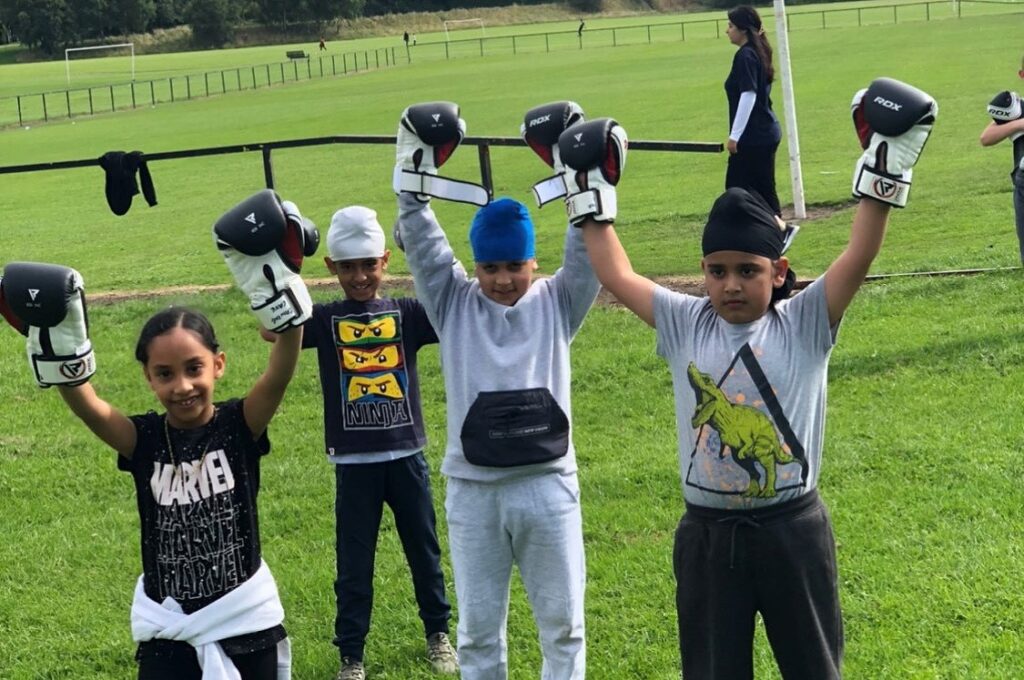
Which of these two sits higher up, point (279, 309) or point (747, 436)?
point (279, 309)

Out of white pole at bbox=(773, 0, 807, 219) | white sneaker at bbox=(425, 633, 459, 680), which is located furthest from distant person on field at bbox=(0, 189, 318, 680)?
white pole at bbox=(773, 0, 807, 219)

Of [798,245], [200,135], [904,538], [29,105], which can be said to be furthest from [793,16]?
[904,538]

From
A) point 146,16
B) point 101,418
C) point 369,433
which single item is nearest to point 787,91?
point 369,433

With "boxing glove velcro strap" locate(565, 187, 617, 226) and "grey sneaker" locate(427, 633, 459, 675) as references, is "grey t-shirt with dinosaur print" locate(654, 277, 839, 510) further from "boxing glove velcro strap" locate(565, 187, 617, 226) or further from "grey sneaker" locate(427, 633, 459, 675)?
"grey sneaker" locate(427, 633, 459, 675)

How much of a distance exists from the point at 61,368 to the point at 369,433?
155 centimetres

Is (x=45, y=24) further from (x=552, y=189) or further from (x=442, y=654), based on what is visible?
(x=552, y=189)

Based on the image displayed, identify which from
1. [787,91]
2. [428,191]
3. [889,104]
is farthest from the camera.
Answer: [787,91]

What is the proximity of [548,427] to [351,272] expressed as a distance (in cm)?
132

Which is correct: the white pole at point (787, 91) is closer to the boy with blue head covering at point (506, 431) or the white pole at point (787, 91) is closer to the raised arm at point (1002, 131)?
the raised arm at point (1002, 131)

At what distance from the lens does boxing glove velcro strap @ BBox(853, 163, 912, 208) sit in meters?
3.37

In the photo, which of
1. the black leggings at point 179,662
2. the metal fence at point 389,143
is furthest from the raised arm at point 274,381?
the metal fence at point 389,143

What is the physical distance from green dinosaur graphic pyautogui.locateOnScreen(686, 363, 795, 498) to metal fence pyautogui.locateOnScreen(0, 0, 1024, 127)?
4595 cm

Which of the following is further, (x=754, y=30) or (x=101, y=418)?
(x=754, y=30)

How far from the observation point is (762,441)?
3.51 meters
